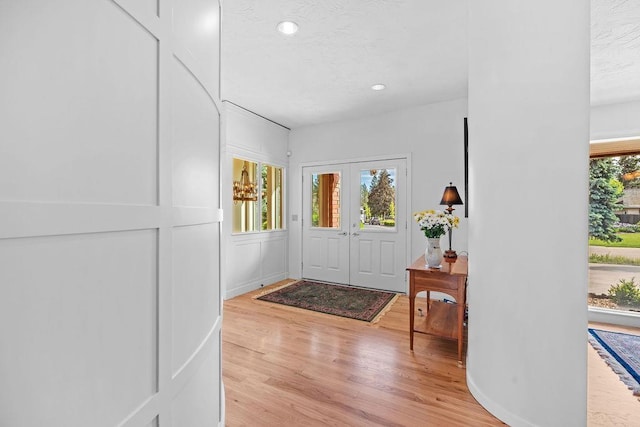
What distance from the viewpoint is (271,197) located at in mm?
5141

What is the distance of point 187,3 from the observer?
0.98 meters

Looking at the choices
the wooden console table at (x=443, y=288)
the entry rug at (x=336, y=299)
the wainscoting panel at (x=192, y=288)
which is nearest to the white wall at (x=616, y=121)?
the wooden console table at (x=443, y=288)

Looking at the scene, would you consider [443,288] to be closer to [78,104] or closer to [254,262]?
[78,104]

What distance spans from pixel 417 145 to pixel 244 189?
256 centimetres

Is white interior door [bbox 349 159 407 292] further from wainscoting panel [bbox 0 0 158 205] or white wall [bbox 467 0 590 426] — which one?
wainscoting panel [bbox 0 0 158 205]

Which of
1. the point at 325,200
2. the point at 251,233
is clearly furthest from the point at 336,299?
the point at 325,200

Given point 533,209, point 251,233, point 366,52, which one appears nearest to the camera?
point 533,209

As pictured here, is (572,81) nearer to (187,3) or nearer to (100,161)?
(187,3)

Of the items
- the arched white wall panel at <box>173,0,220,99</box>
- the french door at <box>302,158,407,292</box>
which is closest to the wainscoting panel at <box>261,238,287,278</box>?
the french door at <box>302,158,407,292</box>

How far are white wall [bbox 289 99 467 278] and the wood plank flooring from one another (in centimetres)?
170

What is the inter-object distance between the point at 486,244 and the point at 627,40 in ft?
7.35

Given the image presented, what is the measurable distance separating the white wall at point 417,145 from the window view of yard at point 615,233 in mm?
1459

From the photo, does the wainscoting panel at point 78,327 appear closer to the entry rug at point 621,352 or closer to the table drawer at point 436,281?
the table drawer at point 436,281

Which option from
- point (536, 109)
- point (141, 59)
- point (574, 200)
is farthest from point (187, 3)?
point (574, 200)
